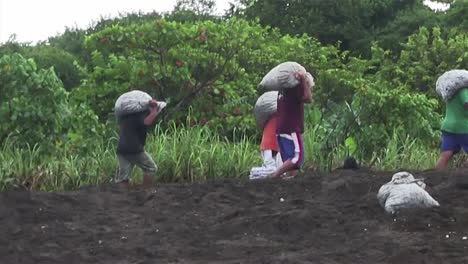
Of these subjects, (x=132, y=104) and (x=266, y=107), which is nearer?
(x=132, y=104)

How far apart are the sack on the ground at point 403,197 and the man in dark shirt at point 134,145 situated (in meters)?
3.08

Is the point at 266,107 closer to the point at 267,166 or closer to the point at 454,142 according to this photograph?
the point at 267,166

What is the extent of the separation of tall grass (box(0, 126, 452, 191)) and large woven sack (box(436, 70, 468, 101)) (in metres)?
1.47

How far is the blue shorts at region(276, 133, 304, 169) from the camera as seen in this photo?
984cm

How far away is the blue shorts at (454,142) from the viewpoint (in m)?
9.89

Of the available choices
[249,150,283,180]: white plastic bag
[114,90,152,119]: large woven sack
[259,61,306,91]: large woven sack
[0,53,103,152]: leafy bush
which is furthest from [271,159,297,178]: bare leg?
[0,53,103,152]: leafy bush

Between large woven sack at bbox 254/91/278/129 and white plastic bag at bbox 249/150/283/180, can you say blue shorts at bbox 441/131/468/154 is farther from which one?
large woven sack at bbox 254/91/278/129

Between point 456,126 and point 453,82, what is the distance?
0.46 metres

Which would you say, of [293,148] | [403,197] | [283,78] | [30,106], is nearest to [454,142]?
[293,148]

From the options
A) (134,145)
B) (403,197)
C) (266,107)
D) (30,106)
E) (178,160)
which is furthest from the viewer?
(30,106)

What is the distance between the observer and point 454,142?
995 cm

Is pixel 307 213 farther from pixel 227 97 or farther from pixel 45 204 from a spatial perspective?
pixel 227 97

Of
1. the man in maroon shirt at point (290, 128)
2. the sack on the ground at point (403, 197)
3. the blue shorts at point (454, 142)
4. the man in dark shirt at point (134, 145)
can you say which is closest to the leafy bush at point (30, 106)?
the man in dark shirt at point (134, 145)

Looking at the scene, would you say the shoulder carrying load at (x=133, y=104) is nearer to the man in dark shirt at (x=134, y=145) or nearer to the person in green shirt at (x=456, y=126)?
the man in dark shirt at (x=134, y=145)
